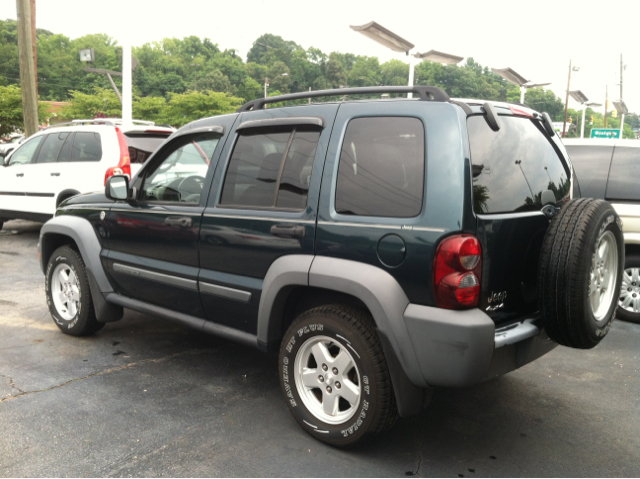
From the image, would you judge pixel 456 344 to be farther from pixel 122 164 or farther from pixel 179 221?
pixel 122 164

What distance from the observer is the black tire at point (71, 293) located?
16.0 feet

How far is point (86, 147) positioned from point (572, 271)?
7.84m

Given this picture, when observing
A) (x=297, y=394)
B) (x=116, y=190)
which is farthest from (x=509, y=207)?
(x=116, y=190)

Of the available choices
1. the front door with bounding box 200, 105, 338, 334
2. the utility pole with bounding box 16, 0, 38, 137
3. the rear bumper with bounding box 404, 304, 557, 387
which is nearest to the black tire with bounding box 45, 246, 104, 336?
the front door with bounding box 200, 105, 338, 334

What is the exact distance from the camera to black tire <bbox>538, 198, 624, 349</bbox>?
9.68 ft

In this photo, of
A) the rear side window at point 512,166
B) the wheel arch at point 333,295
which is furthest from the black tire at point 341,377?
the rear side window at point 512,166

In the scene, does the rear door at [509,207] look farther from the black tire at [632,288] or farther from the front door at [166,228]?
the black tire at [632,288]

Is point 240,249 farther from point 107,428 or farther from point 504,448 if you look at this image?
point 504,448

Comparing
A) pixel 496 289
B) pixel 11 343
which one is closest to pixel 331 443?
pixel 496 289

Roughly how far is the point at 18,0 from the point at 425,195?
15894 millimetres

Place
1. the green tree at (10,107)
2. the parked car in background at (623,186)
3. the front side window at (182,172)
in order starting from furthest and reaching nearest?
the green tree at (10,107), the parked car in background at (623,186), the front side window at (182,172)

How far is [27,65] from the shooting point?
1516 centimetres

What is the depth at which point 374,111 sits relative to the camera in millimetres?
3234

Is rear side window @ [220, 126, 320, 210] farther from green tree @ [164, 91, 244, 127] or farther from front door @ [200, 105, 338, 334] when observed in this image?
green tree @ [164, 91, 244, 127]
